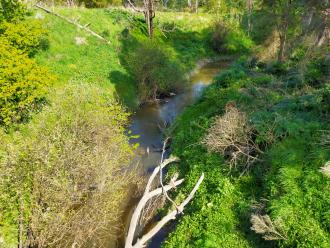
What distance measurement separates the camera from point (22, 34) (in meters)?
23.4

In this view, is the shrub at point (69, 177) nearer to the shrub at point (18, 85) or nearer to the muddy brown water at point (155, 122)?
the muddy brown water at point (155, 122)

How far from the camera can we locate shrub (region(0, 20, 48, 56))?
72.5ft

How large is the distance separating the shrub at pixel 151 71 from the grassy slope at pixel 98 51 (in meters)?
1.08

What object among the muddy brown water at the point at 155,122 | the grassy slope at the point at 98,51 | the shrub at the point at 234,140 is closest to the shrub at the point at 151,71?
the grassy slope at the point at 98,51

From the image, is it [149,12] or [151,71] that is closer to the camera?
[151,71]

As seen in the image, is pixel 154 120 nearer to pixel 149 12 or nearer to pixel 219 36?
pixel 149 12

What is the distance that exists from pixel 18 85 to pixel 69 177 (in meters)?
8.03

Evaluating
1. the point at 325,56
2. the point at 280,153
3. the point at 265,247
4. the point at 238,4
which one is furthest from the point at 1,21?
the point at 238,4

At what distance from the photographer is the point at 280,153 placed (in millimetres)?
14484

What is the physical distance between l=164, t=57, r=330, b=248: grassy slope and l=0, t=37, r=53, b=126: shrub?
9.04 metres

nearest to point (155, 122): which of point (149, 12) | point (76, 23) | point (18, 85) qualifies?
point (18, 85)

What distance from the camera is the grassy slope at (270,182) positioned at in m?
12.0

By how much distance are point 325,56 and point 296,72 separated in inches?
148

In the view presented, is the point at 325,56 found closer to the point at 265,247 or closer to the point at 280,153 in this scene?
the point at 280,153
